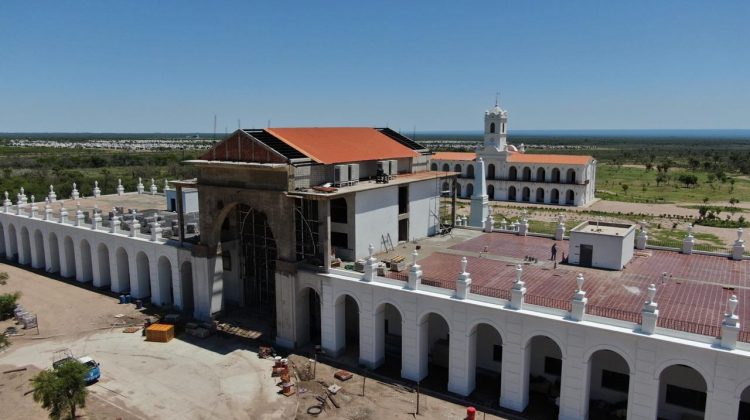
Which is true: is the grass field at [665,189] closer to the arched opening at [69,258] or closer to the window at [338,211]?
the window at [338,211]

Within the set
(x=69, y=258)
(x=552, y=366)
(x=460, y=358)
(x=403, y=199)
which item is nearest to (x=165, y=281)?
(x=69, y=258)

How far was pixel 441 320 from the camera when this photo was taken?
2816cm

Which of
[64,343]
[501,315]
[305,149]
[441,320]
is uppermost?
[305,149]

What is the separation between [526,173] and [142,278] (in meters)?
71.7

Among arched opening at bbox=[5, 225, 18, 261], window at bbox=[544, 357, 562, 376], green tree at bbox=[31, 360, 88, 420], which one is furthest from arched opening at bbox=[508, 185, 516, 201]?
green tree at bbox=[31, 360, 88, 420]

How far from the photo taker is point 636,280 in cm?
2716

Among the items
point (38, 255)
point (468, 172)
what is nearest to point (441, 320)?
point (38, 255)

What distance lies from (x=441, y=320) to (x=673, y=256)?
1517cm

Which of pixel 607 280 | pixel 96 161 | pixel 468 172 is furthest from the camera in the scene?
pixel 96 161

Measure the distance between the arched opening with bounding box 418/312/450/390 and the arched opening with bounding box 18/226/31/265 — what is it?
131 ft

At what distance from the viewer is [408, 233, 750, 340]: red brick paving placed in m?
23.2

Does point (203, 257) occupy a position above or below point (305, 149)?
below

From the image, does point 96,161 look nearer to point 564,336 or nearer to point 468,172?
point 468,172

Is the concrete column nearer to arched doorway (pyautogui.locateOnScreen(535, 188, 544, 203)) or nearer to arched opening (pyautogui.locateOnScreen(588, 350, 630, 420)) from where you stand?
arched opening (pyautogui.locateOnScreen(588, 350, 630, 420))
